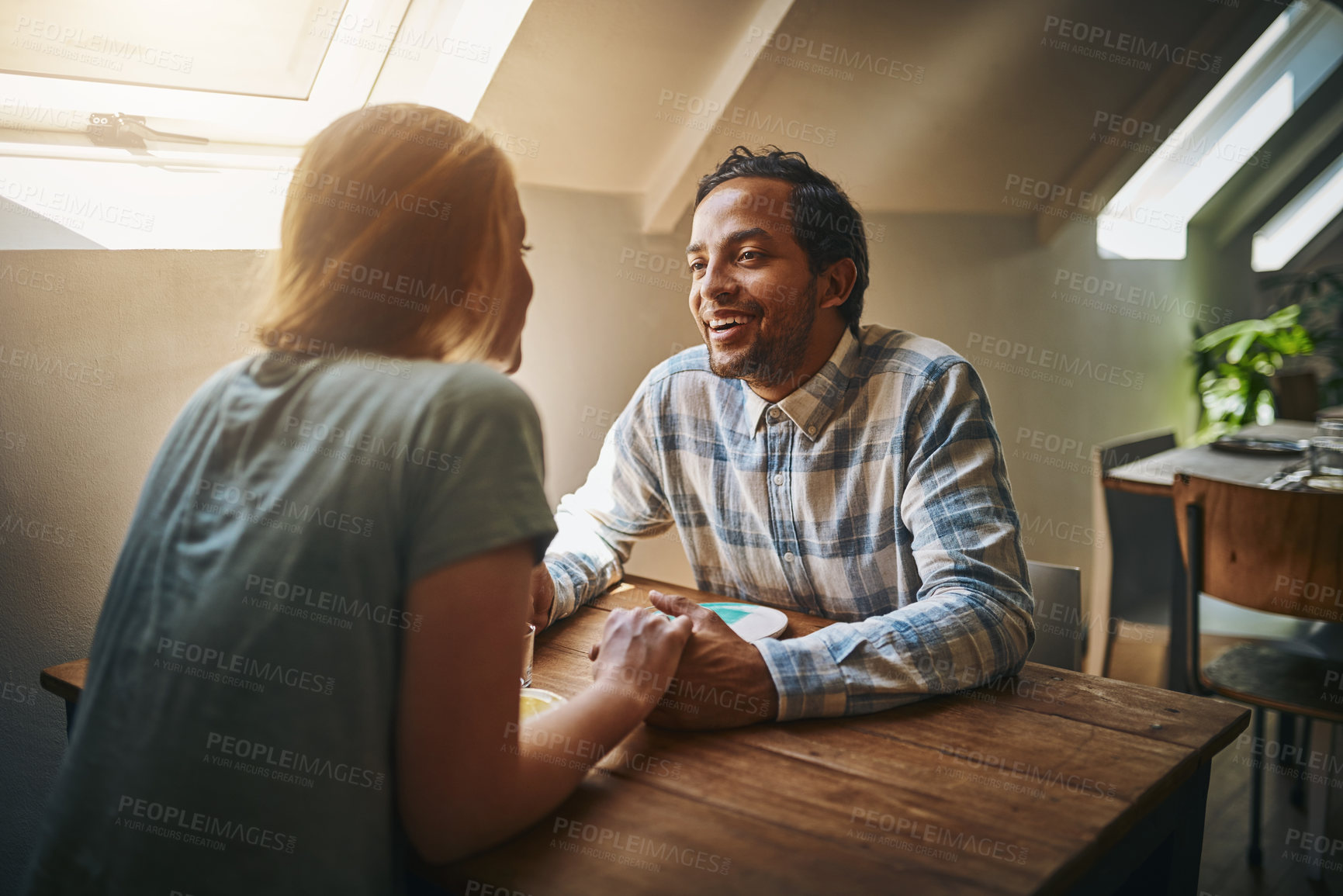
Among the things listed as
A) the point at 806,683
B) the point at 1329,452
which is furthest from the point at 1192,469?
the point at 806,683

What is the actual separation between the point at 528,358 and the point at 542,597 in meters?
1.00

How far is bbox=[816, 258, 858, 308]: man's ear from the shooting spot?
162cm

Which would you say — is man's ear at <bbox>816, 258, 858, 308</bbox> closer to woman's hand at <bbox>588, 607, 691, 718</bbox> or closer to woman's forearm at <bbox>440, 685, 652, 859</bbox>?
woman's hand at <bbox>588, 607, 691, 718</bbox>

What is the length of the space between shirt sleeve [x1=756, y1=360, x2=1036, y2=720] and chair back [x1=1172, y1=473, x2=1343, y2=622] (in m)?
0.91

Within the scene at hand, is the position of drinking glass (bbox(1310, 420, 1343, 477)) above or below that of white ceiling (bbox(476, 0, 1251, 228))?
below

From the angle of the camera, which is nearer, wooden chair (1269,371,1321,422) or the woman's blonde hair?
the woman's blonde hair

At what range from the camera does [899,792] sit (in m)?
0.86

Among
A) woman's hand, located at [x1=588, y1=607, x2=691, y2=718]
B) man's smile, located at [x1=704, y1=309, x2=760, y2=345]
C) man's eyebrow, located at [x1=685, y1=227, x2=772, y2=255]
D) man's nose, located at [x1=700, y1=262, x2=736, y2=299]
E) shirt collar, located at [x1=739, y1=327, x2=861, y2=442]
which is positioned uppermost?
man's eyebrow, located at [x1=685, y1=227, x2=772, y2=255]

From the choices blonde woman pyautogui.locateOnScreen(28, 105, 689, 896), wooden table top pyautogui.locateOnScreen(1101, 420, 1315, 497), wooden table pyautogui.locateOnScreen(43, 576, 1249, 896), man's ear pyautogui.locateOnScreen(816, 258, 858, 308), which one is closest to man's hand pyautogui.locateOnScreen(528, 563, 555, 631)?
wooden table pyautogui.locateOnScreen(43, 576, 1249, 896)

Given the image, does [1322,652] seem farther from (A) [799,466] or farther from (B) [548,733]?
(B) [548,733]

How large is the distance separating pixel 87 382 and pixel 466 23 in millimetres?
990

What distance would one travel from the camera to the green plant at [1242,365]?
4809 millimetres

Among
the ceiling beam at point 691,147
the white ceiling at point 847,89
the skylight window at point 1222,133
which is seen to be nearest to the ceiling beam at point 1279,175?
the skylight window at point 1222,133

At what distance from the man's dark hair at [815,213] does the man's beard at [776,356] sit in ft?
0.33
